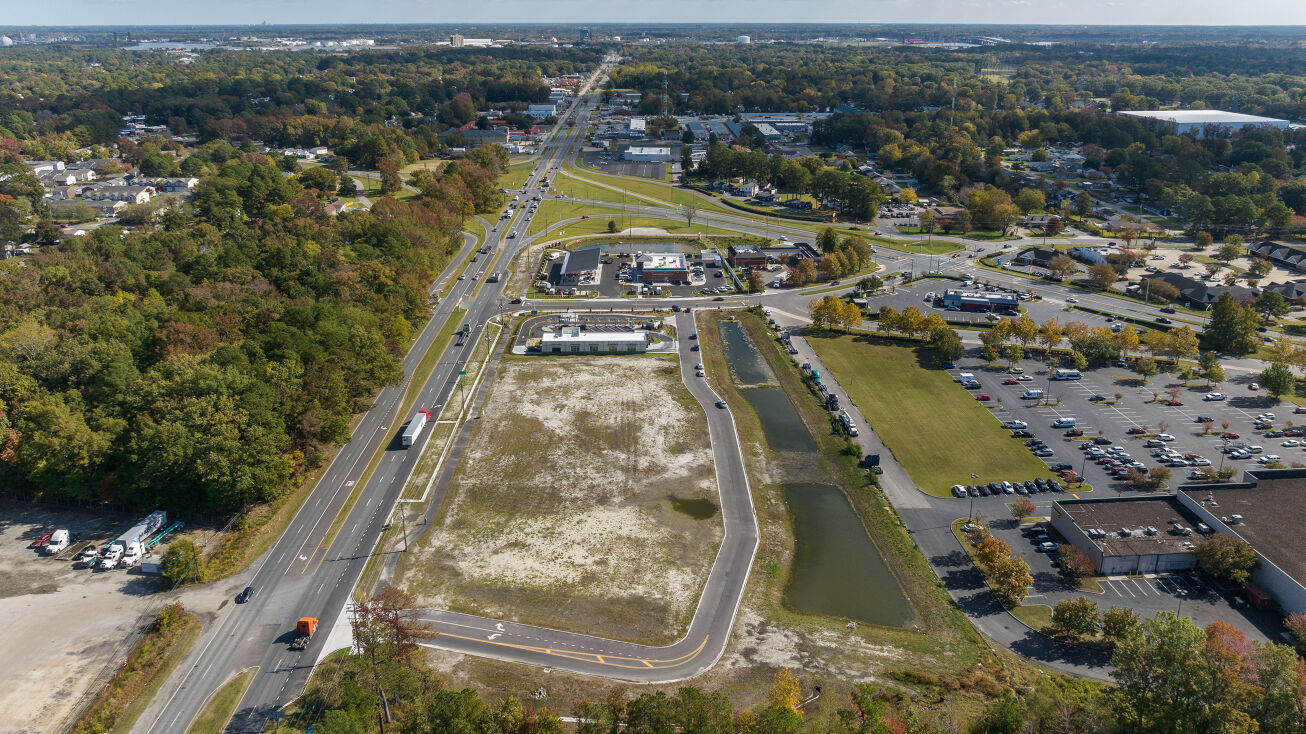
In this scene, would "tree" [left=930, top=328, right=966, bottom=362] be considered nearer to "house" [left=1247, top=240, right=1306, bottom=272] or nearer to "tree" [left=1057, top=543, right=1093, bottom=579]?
"tree" [left=1057, top=543, right=1093, bottom=579]

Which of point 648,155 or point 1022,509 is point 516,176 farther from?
point 1022,509

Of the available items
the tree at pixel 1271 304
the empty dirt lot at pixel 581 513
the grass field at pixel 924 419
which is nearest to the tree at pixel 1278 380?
the tree at pixel 1271 304

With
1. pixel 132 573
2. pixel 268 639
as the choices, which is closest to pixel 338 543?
pixel 268 639

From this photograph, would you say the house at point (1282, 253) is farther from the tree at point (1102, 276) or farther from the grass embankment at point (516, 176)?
the grass embankment at point (516, 176)

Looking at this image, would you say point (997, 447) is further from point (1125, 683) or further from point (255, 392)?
point (255, 392)

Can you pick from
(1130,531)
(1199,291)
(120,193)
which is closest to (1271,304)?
(1199,291)

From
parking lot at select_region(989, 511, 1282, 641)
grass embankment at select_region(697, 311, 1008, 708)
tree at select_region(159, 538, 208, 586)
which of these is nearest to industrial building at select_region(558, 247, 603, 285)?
grass embankment at select_region(697, 311, 1008, 708)
